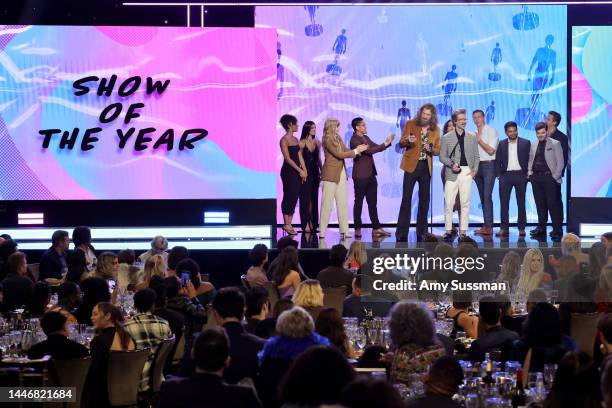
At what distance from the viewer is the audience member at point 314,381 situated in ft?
12.2

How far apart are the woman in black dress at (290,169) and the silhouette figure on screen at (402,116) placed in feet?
8.77

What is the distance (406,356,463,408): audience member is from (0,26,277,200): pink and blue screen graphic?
1022cm

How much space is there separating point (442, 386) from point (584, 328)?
13.2 ft

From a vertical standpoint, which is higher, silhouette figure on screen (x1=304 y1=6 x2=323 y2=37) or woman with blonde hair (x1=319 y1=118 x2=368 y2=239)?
silhouette figure on screen (x1=304 y1=6 x2=323 y2=37)

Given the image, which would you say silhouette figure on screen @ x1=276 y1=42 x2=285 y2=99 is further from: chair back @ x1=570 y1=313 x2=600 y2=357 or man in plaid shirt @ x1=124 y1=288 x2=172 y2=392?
man in plaid shirt @ x1=124 y1=288 x2=172 y2=392

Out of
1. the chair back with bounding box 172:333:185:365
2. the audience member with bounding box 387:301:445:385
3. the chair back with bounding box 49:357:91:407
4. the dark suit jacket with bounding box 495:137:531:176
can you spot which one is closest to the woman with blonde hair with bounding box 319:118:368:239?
the dark suit jacket with bounding box 495:137:531:176

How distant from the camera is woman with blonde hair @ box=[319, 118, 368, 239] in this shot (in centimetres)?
1425

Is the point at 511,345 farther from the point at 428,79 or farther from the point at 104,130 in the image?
the point at 428,79

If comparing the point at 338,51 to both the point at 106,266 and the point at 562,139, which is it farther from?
the point at 106,266

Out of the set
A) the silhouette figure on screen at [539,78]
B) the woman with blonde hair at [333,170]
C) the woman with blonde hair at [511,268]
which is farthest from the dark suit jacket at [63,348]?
the silhouette figure on screen at [539,78]


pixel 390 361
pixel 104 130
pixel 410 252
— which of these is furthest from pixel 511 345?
pixel 104 130

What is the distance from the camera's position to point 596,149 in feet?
53.1

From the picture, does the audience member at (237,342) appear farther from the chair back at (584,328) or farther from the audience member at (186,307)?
the chair back at (584,328)

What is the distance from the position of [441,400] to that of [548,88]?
1272 centimetres
